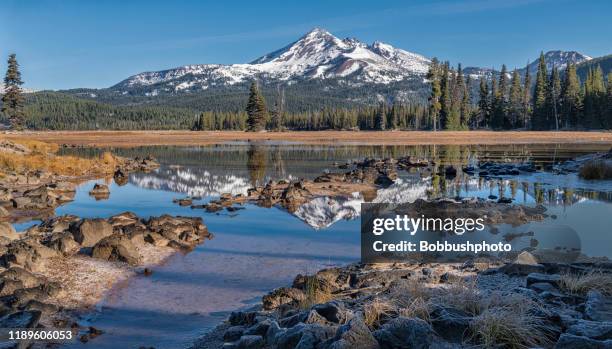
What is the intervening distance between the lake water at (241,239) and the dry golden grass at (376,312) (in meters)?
3.10

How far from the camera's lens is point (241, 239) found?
16031mm

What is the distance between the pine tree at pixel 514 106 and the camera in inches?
4247

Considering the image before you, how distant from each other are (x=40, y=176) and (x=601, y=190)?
3065 cm

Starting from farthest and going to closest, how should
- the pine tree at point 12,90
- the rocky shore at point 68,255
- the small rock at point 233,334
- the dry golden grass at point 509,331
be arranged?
1. the pine tree at point 12,90
2. the rocky shore at point 68,255
3. the small rock at point 233,334
4. the dry golden grass at point 509,331

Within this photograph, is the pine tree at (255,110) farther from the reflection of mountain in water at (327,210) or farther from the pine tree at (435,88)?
the reflection of mountain in water at (327,210)

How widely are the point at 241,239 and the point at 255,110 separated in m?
90.9

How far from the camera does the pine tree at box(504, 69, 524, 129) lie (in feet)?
354

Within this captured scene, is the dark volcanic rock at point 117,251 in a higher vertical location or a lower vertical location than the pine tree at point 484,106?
lower

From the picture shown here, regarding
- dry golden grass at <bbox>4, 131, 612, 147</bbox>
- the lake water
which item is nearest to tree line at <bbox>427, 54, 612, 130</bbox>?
dry golden grass at <bbox>4, 131, 612, 147</bbox>

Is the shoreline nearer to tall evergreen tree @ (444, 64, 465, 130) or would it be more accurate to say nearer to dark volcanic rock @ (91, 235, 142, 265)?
tall evergreen tree @ (444, 64, 465, 130)

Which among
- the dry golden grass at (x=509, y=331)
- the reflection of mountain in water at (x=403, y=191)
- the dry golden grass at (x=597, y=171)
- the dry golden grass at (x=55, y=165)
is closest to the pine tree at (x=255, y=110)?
the dry golden grass at (x=55, y=165)

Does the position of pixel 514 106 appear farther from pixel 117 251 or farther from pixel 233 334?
pixel 233 334

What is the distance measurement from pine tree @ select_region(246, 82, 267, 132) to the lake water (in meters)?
71.5

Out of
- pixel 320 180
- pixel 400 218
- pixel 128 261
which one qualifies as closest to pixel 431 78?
pixel 320 180
